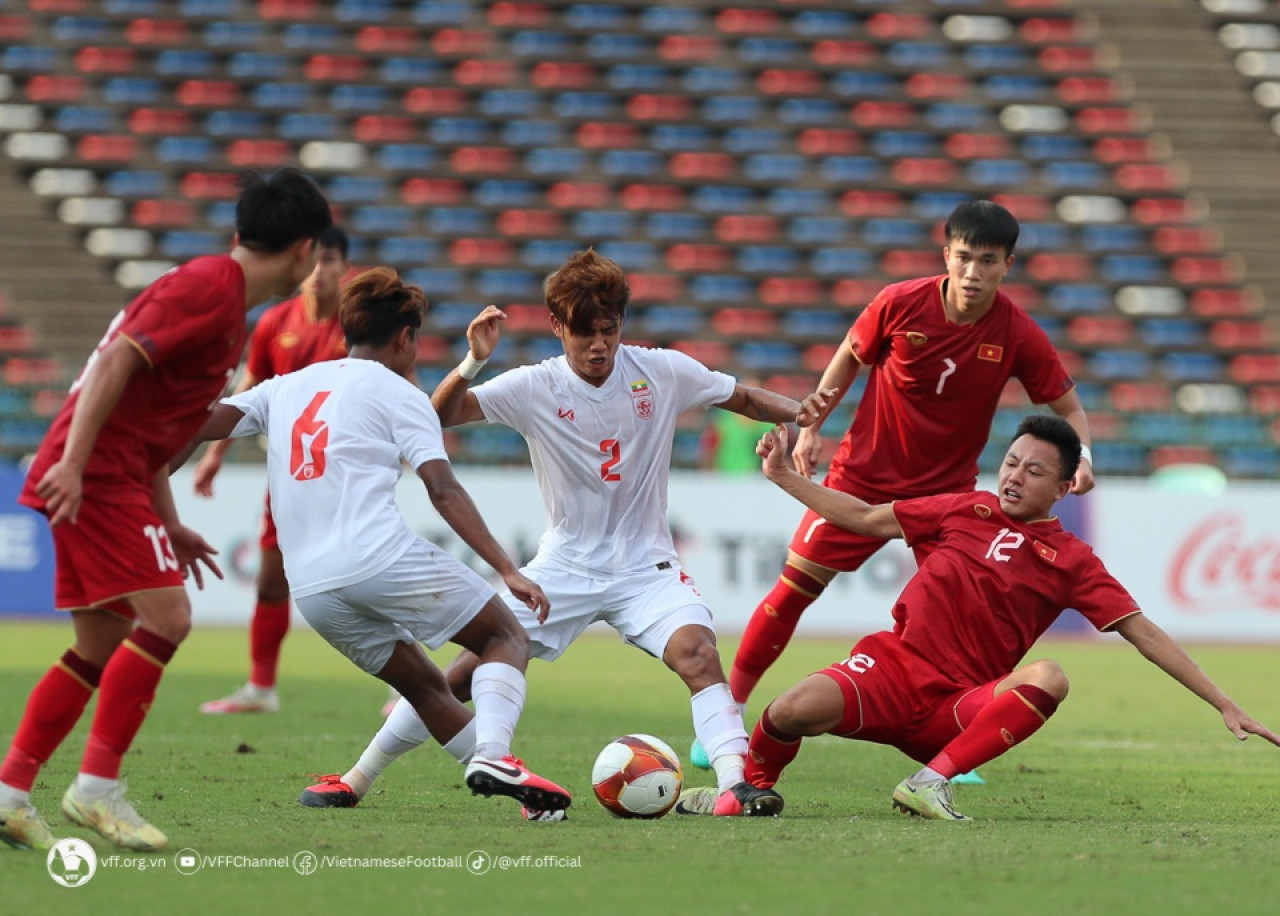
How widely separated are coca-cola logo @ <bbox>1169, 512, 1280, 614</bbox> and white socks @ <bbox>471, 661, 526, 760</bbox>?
499 inches

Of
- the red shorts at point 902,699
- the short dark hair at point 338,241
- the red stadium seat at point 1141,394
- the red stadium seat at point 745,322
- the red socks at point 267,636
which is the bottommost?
the red stadium seat at point 1141,394

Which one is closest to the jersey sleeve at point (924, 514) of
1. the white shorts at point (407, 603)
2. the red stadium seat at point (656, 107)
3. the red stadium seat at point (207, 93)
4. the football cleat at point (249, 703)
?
the white shorts at point (407, 603)

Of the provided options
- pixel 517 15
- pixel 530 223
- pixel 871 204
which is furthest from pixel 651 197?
pixel 517 15

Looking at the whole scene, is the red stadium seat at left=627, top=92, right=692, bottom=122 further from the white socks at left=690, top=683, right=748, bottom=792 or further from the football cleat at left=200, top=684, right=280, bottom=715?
the white socks at left=690, top=683, right=748, bottom=792

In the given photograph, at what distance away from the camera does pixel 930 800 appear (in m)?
5.72

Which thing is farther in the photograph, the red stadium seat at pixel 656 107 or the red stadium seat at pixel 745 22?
the red stadium seat at pixel 745 22

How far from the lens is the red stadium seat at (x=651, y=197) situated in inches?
1045

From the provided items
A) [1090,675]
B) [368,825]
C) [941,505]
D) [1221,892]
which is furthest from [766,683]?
[1221,892]

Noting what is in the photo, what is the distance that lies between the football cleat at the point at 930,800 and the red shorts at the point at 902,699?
22cm

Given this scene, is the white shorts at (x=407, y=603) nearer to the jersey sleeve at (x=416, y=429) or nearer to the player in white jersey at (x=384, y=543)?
the player in white jersey at (x=384, y=543)

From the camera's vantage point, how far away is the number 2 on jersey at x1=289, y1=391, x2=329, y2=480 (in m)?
5.52

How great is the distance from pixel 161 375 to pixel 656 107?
2357cm

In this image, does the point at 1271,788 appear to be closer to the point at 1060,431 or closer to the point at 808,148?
the point at 1060,431

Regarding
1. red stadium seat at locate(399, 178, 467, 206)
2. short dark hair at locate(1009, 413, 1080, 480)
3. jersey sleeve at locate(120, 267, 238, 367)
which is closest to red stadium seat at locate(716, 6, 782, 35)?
red stadium seat at locate(399, 178, 467, 206)
